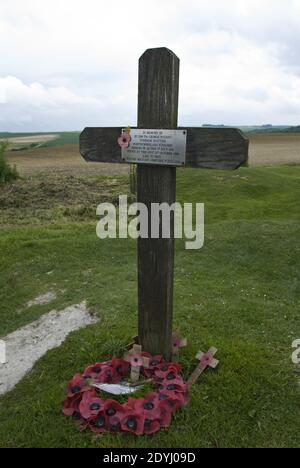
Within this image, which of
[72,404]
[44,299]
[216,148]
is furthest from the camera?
[44,299]

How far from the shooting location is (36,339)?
19.8ft

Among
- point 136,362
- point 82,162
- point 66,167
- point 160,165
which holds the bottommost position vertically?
point 136,362

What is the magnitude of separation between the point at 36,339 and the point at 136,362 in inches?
96.1

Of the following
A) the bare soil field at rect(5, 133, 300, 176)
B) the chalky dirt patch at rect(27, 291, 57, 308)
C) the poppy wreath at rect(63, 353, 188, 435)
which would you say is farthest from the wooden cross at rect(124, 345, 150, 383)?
the bare soil field at rect(5, 133, 300, 176)

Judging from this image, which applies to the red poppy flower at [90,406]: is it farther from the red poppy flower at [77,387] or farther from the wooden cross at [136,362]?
the wooden cross at [136,362]

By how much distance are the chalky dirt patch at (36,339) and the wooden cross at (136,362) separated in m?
1.56

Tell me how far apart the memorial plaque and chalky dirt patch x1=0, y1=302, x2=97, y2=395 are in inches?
115

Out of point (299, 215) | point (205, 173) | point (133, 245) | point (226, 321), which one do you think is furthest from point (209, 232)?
point (205, 173)

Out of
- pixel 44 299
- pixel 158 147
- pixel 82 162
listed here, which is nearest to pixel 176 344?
pixel 158 147

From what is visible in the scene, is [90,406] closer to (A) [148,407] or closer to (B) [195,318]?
(A) [148,407]

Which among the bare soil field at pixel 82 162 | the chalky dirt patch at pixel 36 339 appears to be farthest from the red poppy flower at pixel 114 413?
the bare soil field at pixel 82 162

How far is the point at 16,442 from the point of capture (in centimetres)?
369

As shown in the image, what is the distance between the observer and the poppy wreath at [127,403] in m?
3.56

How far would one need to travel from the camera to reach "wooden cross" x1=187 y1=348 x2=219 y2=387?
4.19 m
